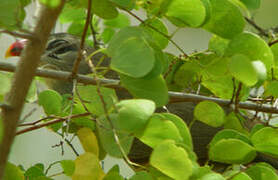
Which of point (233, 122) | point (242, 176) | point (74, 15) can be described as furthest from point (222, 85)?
point (74, 15)

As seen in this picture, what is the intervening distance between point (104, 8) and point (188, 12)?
12 cm

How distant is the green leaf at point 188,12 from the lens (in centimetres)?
48

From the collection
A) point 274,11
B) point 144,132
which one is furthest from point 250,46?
point 274,11

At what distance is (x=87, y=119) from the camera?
63cm

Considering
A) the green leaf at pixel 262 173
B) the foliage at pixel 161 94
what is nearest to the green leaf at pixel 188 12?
the foliage at pixel 161 94

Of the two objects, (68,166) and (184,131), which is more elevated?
(184,131)

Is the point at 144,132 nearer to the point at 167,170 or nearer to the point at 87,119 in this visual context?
the point at 167,170

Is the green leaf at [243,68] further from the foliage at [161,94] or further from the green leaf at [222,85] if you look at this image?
the green leaf at [222,85]

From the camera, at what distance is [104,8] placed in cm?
54

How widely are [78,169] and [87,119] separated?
15cm

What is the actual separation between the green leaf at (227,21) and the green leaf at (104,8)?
126mm

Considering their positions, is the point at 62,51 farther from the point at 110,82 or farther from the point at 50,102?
the point at 110,82

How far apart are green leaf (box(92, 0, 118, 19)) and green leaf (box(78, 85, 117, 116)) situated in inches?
4.1

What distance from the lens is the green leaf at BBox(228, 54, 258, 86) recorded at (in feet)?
1.31
